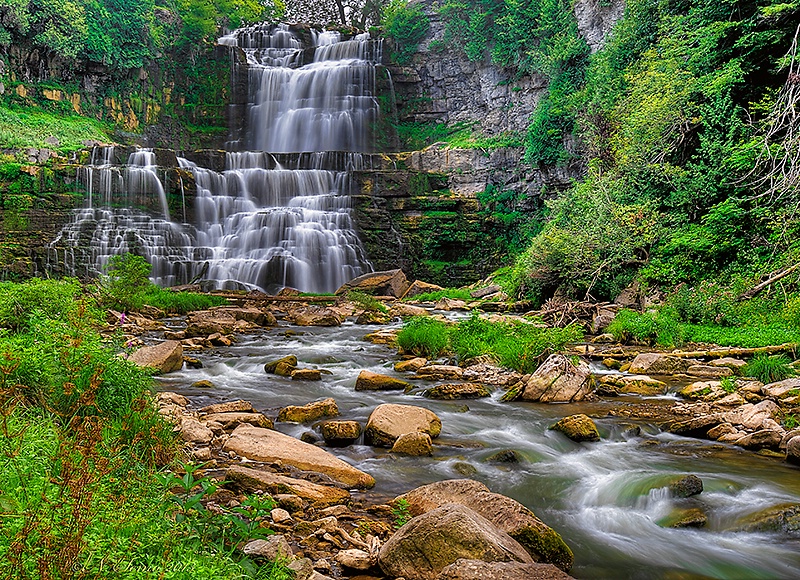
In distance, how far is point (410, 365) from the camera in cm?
912

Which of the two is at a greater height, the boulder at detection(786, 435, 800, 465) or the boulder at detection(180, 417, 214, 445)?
the boulder at detection(786, 435, 800, 465)

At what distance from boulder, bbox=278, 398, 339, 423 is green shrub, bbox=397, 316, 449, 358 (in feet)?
12.8

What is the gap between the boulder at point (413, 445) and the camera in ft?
17.0

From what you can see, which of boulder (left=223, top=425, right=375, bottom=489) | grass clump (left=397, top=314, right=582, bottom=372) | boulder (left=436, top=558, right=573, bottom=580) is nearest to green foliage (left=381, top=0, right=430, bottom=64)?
grass clump (left=397, top=314, right=582, bottom=372)

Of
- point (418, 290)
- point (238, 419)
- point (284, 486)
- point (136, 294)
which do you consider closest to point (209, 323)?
point (136, 294)

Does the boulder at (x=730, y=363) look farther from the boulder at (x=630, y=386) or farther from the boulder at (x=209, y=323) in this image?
the boulder at (x=209, y=323)

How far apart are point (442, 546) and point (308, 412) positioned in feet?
11.4

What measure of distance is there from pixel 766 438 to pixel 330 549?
4.30m

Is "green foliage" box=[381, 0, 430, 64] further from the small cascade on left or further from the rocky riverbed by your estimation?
the rocky riverbed

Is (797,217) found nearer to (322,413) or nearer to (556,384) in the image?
(556,384)

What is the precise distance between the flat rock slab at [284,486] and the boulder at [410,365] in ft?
16.2

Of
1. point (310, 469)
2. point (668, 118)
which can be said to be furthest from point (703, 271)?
A: point (310, 469)

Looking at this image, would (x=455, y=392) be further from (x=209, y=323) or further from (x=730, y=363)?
(x=209, y=323)

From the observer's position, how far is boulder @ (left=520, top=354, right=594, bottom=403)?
7219 millimetres
